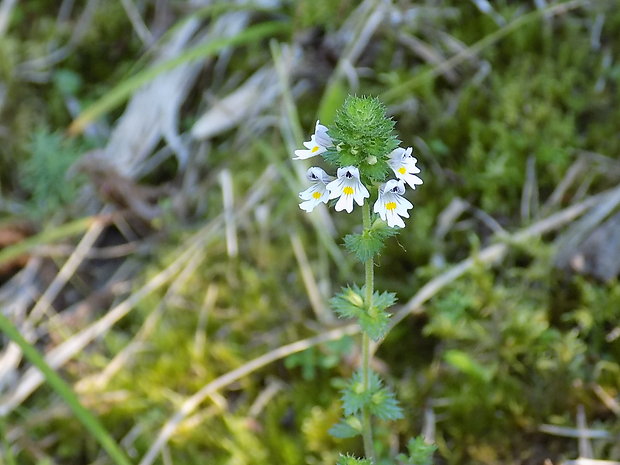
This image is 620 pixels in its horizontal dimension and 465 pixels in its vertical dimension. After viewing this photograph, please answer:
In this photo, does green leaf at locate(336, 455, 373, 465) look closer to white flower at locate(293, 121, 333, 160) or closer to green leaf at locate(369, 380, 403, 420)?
green leaf at locate(369, 380, 403, 420)

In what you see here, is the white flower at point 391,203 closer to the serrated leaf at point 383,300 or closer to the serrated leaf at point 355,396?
the serrated leaf at point 383,300

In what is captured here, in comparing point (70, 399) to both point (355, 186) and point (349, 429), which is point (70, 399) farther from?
point (355, 186)

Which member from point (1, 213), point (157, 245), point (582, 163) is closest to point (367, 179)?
point (582, 163)

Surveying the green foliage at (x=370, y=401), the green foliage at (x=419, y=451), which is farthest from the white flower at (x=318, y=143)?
the green foliage at (x=419, y=451)

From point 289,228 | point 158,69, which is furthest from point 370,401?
point 158,69

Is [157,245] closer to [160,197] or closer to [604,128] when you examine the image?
[160,197]
